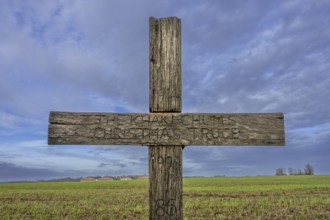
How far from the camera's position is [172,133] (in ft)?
13.2

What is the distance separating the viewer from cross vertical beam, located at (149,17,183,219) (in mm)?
3965

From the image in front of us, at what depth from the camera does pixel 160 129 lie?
13.2ft

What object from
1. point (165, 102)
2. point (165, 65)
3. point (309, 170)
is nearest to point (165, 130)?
point (165, 102)

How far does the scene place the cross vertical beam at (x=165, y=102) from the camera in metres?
3.96

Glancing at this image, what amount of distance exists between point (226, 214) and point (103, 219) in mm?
4651

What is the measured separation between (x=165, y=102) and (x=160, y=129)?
385mm

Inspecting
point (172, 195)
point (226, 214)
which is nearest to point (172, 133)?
point (172, 195)

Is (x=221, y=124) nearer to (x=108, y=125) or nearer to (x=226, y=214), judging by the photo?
(x=108, y=125)

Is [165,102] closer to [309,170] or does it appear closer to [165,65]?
[165,65]

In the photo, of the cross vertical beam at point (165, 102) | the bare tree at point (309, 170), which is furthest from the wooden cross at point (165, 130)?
the bare tree at point (309, 170)

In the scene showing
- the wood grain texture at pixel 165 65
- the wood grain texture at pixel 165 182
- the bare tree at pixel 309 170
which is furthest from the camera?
the bare tree at pixel 309 170

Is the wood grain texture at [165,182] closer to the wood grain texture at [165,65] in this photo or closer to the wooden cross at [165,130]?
the wooden cross at [165,130]

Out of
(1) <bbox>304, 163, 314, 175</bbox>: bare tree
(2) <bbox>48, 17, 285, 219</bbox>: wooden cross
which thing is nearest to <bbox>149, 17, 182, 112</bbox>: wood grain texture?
(2) <bbox>48, 17, 285, 219</bbox>: wooden cross

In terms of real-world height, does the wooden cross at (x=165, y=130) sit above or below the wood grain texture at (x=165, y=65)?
below
